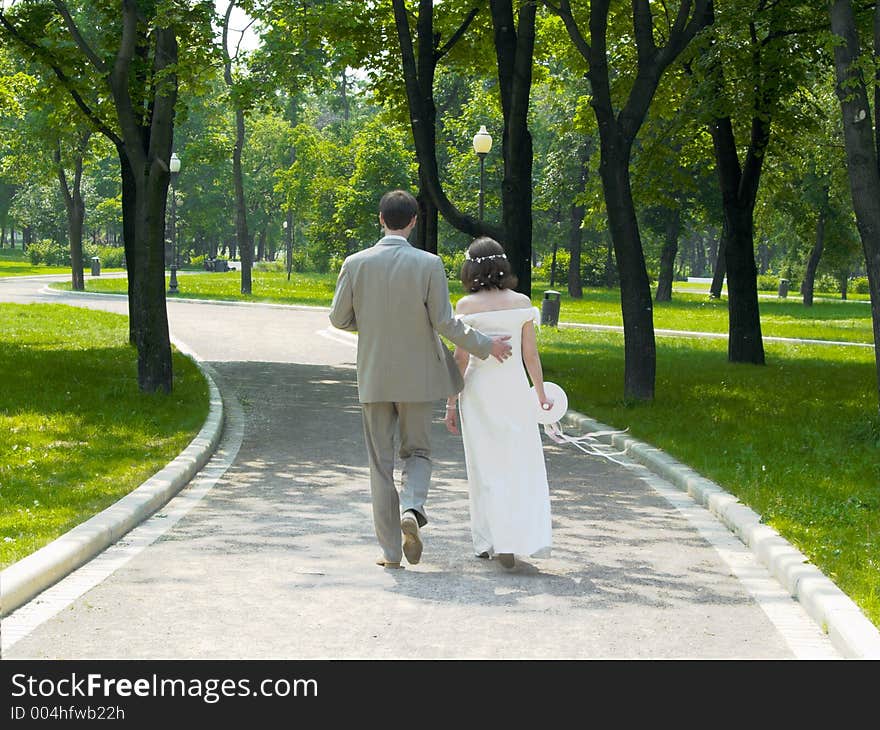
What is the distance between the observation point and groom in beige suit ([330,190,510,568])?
24.1 feet

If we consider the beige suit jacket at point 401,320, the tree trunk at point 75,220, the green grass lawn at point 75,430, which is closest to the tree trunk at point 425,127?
the green grass lawn at point 75,430

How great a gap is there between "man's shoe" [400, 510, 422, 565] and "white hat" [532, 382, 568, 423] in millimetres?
969

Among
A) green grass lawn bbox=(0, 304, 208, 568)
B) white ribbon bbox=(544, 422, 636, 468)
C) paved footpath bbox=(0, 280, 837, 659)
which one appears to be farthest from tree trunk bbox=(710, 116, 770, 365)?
paved footpath bbox=(0, 280, 837, 659)

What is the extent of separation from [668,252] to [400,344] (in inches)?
1854

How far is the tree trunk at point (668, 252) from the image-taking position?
52125 mm

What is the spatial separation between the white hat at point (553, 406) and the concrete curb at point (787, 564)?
1438 millimetres

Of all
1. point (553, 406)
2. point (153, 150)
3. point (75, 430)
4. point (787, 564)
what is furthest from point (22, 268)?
point (787, 564)

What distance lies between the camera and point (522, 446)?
7641mm

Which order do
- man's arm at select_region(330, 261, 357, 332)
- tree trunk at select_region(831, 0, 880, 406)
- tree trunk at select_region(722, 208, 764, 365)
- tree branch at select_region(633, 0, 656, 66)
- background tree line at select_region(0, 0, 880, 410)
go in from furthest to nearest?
tree trunk at select_region(722, 208, 764, 365), tree branch at select_region(633, 0, 656, 66), background tree line at select_region(0, 0, 880, 410), tree trunk at select_region(831, 0, 880, 406), man's arm at select_region(330, 261, 357, 332)

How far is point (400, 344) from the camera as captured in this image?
24.3ft

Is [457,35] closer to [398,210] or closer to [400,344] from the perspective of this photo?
[398,210]

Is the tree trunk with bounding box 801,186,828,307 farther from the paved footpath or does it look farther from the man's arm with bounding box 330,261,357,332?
the man's arm with bounding box 330,261,357,332

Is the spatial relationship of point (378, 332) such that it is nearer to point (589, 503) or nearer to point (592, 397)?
point (589, 503)
